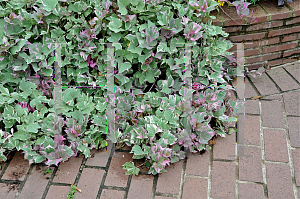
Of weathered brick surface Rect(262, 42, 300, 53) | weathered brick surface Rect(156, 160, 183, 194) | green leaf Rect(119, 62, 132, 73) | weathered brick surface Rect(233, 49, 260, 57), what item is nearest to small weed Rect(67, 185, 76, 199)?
weathered brick surface Rect(156, 160, 183, 194)

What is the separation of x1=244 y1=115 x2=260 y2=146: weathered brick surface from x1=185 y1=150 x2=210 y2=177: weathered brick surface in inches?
14.0

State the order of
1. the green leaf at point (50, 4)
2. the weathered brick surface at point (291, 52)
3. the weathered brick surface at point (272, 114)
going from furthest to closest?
1. the weathered brick surface at point (291, 52)
2. the weathered brick surface at point (272, 114)
3. the green leaf at point (50, 4)

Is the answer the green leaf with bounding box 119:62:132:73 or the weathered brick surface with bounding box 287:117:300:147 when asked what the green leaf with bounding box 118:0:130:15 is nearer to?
the green leaf with bounding box 119:62:132:73

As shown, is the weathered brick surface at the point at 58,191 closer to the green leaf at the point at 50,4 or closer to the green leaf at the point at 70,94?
the green leaf at the point at 70,94

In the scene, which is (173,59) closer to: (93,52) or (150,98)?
(150,98)

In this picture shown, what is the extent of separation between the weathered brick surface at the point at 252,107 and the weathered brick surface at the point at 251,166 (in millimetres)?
415

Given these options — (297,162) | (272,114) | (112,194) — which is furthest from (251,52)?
(112,194)

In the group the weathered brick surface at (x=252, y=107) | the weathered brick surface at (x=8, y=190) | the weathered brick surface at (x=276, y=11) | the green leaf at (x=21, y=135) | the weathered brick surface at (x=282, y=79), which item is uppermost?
the weathered brick surface at (x=276, y=11)

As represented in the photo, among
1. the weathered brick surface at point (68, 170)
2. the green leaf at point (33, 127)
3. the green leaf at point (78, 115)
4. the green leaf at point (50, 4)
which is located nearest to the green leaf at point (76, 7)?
the green leaf at point (50, 4)

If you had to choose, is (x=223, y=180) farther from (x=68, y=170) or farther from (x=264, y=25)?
(x=264, y=25)

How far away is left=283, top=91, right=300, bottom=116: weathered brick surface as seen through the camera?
251cm

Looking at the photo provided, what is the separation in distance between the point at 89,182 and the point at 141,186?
375mm

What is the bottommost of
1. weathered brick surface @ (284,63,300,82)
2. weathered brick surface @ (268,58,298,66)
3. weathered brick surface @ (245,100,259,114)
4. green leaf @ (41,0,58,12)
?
weathered brick surface @ (245,100,259,114)

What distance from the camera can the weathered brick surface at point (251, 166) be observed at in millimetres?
2059
